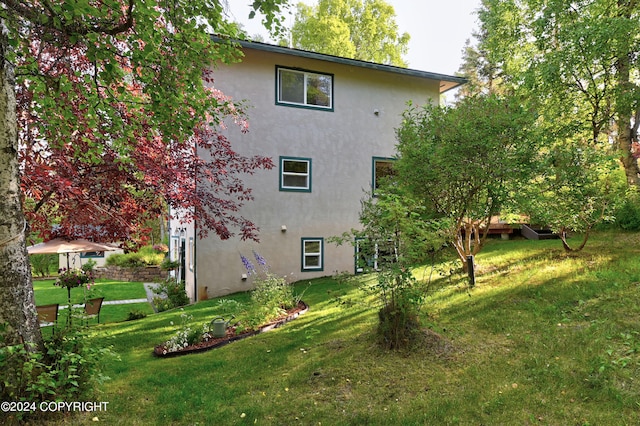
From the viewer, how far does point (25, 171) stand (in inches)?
194

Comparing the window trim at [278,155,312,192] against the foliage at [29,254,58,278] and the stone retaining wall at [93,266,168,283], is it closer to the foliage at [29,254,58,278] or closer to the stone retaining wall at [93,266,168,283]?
the stone retaining wall at [93,266,168,283]

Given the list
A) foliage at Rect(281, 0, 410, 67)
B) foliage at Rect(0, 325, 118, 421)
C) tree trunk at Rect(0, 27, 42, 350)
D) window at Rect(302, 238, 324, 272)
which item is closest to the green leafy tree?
tree trunk at Rect(0, 27, 42, 350)

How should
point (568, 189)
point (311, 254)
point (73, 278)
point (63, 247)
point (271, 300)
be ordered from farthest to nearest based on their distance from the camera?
point (311, 254), point (73, 278), point (63, 247), point (271, 300), point (568, 189)

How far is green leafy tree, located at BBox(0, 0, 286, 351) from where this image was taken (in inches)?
135

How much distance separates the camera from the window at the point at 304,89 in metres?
12.2

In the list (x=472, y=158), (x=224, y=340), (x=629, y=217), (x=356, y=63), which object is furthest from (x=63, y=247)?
(x=629, y=217)

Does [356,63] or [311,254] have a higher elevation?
[356,63]

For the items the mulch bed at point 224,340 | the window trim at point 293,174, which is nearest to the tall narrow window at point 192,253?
the window trim at point 293,174

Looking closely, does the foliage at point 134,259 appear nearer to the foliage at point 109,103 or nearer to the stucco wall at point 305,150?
the stucco wall at point 305,150

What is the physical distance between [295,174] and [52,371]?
9.66 metres

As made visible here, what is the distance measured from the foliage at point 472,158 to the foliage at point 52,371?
5501 millimetres

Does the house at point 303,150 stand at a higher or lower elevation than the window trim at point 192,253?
higher

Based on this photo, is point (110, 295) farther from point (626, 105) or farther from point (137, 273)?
point (626, 105)

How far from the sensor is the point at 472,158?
22.7ft
